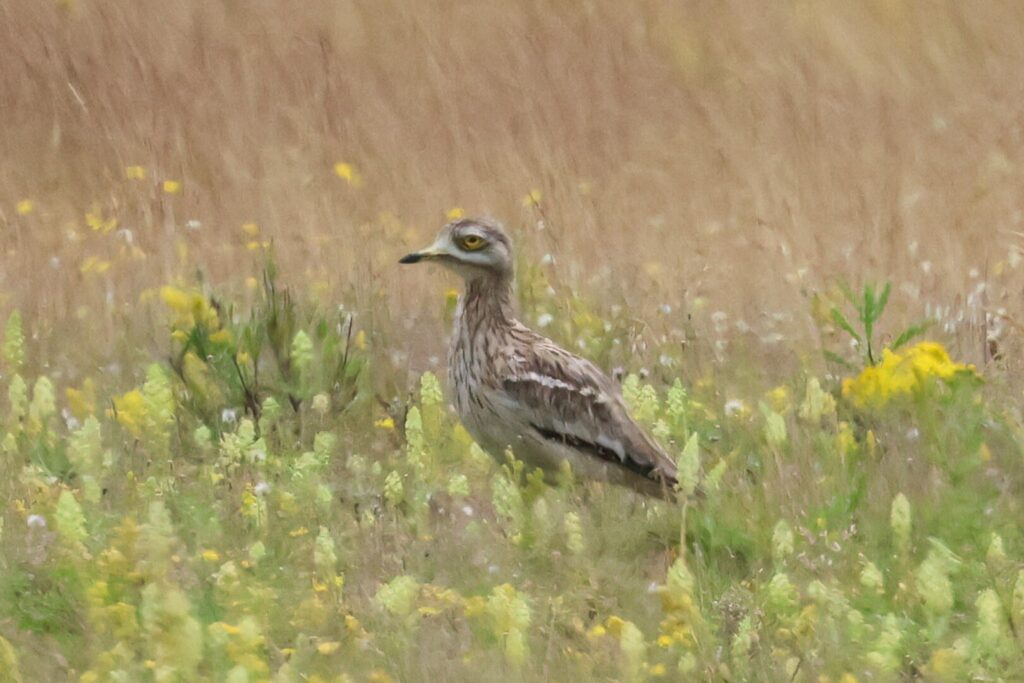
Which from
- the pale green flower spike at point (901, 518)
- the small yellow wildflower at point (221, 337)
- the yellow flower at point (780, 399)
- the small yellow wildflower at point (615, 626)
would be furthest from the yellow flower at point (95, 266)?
the pale green flower spike at point (901, 518)

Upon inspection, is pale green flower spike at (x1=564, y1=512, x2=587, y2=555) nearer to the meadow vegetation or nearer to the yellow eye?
the meadow vegetation

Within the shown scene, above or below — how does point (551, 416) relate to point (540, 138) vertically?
below

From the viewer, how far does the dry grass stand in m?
9.87

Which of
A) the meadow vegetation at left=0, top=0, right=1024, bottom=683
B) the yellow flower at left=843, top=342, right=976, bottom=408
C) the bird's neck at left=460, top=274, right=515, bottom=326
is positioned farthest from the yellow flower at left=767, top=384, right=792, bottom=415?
the bird's neck at left=460, top=274, right=515, bottom=326

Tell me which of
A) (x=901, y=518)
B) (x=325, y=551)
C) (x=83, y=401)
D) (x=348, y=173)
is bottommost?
(x=325, y=551)

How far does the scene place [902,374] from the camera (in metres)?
7.23

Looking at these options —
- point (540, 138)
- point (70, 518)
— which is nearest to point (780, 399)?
point (70, 518)

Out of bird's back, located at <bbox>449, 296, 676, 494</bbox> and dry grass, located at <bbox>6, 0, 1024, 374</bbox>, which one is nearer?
bird's back, located at <bbox>449, 296, 676, 494</bbox>

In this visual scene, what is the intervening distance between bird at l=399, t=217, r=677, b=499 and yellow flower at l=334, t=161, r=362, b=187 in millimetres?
3081

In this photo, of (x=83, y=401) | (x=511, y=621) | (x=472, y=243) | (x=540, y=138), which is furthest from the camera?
(x=540, y=138)

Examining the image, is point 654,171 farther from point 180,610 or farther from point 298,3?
point 180,610

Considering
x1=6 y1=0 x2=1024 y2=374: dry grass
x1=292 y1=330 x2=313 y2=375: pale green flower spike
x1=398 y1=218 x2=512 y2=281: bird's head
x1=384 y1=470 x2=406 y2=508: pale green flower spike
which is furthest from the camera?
x1=6 y1=0 x2=1024 y2=374: dry grass

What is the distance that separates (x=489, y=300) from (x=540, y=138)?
11.2 feet

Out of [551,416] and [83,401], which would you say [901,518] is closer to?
[551,416]
